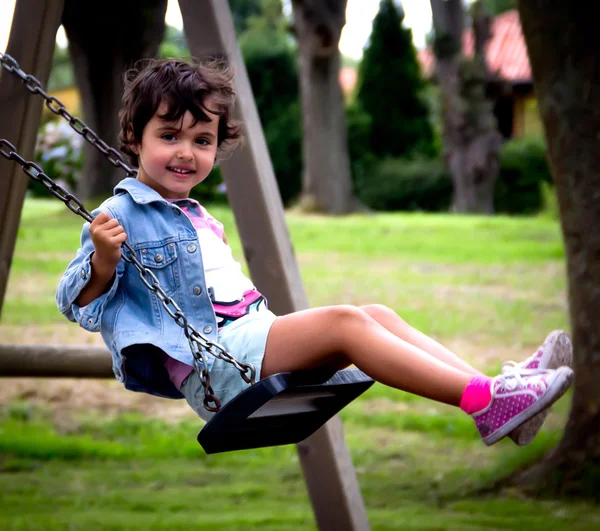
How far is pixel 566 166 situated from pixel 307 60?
1583 centimetres

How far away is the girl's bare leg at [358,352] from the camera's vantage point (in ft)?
8.15

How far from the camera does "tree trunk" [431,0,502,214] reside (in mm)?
22844

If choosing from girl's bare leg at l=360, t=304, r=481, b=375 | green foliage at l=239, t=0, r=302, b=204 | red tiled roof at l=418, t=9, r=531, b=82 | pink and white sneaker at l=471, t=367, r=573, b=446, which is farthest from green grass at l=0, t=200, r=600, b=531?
red tiled roof at l=418, t=9, r=531, b=82

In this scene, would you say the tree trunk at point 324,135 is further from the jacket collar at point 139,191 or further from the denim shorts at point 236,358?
the denim shorts at point 236,358

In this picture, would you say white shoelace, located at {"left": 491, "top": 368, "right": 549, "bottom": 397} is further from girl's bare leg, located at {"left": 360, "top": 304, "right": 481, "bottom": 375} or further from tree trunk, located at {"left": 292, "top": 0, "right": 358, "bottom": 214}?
tree trunk, located at {"left": 292, "top": 0, "right": 358, "bottom": 214}

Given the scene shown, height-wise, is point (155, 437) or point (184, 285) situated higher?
point (184, 285)

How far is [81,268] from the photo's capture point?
2.65 m

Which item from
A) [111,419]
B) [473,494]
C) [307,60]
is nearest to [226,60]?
[473,494]

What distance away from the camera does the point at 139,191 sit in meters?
2.82

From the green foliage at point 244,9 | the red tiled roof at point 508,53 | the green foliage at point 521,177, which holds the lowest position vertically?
the green foliage at point 521,177

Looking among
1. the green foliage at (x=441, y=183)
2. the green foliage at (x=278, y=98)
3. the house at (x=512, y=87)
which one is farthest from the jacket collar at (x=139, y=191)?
the house at (x=512, y=87)

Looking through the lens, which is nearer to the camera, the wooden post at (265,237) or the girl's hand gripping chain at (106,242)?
the girl's hand gripping chain at (106,242)

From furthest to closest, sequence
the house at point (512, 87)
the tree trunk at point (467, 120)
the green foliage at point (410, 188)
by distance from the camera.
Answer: the house at point (512, 87)
the green foliage at point (410, 188)
the tree trunk at point (467, 120)

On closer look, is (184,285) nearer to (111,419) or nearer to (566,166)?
(566,166)
